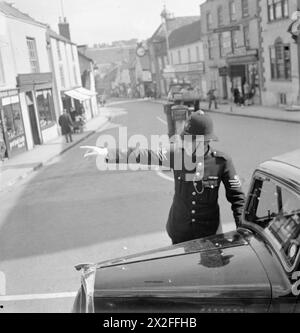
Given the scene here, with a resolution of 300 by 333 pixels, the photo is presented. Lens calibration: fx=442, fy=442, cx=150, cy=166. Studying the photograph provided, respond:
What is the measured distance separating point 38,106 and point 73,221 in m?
14.9

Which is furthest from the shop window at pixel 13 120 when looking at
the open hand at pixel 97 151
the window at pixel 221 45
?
the window at pixel 221 45

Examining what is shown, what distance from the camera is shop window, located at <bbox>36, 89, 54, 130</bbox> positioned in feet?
72.4

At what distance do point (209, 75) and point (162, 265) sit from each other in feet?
128

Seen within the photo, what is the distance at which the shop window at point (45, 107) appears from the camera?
72.4 ft

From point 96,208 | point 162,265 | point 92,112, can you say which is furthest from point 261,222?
point 92,112

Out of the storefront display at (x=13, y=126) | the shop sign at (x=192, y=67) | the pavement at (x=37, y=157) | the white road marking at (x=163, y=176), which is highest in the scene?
the shop sign at (x=192, y=67)

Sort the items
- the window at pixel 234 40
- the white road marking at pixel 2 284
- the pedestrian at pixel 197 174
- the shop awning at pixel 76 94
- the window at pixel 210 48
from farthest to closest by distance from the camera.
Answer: the window at pixel 210 48 → the window at pixel 234 40 → the shop awning at pixel 76 94 → the white road marking at pixel 2 284 → the pedestrian at pixel 197 174

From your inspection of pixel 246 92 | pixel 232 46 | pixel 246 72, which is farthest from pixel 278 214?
pixel 232 46

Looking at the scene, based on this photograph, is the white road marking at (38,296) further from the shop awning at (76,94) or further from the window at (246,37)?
the window at (246,37)

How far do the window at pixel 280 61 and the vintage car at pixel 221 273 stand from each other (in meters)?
24.0

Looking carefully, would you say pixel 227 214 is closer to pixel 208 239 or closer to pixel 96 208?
pixel 96 208

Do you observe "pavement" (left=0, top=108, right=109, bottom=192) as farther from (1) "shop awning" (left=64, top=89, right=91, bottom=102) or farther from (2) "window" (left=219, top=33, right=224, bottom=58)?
(2) "window" (left=219, top=33, right=224, bottom=58)

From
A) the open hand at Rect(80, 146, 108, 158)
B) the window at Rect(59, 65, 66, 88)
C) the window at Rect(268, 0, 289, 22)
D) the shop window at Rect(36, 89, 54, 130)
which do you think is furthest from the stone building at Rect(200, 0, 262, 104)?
the open hand at Rect(80, 146, 108, 158)

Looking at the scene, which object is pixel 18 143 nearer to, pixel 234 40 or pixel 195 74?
pixel 234 40
